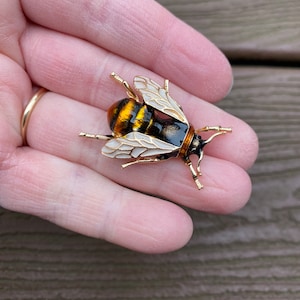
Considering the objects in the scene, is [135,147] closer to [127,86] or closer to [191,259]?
[127,86]

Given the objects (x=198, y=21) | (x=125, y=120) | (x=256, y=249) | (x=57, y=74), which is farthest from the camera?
(x=198, y=21)

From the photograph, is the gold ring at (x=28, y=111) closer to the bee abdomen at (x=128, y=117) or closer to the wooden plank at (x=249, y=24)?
the bee abdomen at (x=128, y=117)

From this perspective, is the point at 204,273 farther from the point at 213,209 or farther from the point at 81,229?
the point at 81,229

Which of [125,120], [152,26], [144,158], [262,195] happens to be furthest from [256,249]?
[152,26]

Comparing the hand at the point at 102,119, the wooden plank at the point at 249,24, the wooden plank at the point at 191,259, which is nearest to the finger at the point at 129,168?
the hand at the point at 102,119

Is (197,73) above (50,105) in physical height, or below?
above

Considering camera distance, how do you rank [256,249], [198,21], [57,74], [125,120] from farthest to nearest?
[198,21] < [256,249] < [57,74] < [125,120]

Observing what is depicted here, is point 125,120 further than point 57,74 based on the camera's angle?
No

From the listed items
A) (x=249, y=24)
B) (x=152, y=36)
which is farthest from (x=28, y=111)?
(x=249, y=24)
